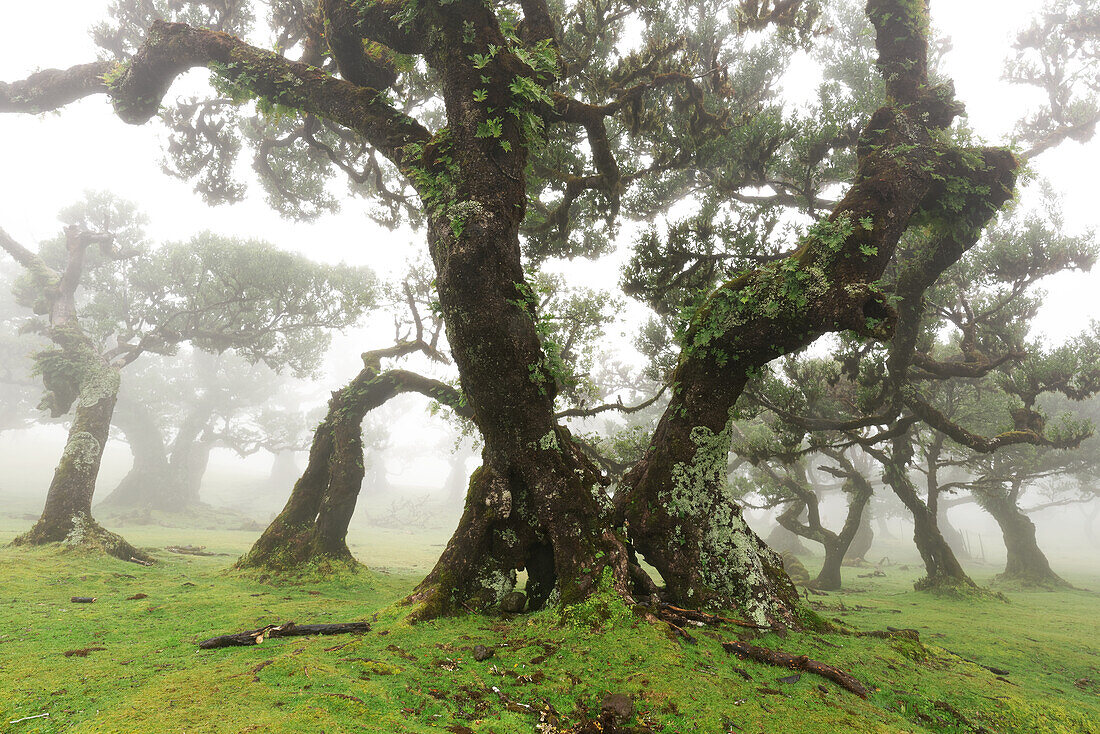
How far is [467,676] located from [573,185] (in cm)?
849

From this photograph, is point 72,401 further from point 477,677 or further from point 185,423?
point 185,423

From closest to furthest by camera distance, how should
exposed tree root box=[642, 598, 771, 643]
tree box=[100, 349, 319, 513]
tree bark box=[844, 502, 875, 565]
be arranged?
exposed tree root box=[642, 598, 771, 643], tree bark box=[844, 502, 875, 565], tree box=[100, 349, 319, 513]

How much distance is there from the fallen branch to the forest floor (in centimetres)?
13

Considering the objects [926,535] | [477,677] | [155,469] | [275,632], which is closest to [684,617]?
[477,677]

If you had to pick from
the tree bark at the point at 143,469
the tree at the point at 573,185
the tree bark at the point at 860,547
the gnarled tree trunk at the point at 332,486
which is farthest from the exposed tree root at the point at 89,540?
the tree bark at the point at 860,547

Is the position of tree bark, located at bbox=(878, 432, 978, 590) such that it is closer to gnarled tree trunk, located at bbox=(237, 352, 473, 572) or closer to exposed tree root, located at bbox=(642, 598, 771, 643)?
exposed tree root, located at bbox=(642, 598, 771, 643)

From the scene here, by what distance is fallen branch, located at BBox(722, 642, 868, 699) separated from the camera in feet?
13.7

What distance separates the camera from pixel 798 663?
4.39 metres

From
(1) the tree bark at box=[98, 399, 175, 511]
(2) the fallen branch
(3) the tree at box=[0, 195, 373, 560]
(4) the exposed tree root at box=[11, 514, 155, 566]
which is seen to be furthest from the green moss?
(1) the tree bark at box=[98, 399, 175, 511]

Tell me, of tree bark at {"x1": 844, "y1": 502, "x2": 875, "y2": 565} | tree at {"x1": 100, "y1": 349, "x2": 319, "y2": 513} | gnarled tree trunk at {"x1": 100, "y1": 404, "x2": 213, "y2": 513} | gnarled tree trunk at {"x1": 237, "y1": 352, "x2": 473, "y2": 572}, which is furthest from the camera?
tree at {"x1": 100, "y1": 349, "x2": 319, "y2": 513}

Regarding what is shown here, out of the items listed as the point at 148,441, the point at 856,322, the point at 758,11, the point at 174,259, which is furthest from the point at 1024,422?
the point at 148,441

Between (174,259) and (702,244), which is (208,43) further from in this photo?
(174,259)

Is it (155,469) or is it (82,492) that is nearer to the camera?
(82,492)

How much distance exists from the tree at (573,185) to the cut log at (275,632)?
0.91 meters
